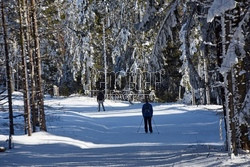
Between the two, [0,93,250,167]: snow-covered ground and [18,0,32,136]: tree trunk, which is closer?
[0,93,250,167]: snow-covered ground

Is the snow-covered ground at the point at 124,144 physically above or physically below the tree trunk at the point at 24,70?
below

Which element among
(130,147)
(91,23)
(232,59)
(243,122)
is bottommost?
(130,147)

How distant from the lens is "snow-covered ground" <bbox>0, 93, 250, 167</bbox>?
12.3 metres

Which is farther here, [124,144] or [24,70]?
[24,70]

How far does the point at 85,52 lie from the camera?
52562mm

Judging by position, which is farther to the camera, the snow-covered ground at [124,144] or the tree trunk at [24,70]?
the tree trunk at [24,70]

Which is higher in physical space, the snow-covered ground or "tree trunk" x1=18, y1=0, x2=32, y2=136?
"tree trunk" x1=18, y1=0, x2=32, y2=136

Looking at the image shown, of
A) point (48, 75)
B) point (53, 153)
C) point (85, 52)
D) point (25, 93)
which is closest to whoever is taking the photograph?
point (53, 153)

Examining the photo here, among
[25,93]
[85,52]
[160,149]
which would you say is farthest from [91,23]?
[160,149]

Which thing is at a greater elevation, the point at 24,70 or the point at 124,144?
the point at 24,70

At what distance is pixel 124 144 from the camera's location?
1731 cm

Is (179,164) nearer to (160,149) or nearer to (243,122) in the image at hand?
(243,122)

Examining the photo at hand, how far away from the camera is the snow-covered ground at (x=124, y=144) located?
12.3 metres

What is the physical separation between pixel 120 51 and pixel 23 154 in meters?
39.4
